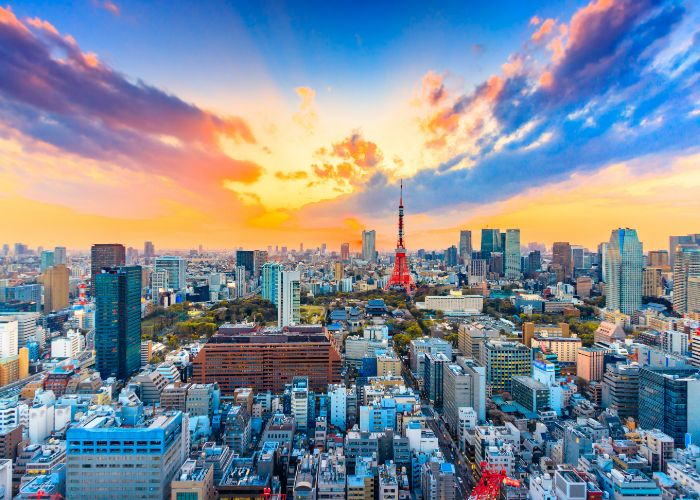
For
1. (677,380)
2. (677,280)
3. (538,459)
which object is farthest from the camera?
(677,280)

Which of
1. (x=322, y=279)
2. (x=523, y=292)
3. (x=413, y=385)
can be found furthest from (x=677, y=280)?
(x=322, y=279)

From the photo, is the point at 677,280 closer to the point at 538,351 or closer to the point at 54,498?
the point at 538,351

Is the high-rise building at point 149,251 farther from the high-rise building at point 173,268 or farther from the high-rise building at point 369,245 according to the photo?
the high-rise building at point 369,245

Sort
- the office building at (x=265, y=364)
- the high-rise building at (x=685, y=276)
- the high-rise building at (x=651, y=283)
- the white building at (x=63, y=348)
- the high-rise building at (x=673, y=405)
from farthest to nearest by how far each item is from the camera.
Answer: the high-rise building at (x=651, y=283) < the high-rise building at (x=685, y=276) < the white building at (x=63, y=348) < the office building at (x=265, y=364) < the high-rise building at (x=673, y=405)

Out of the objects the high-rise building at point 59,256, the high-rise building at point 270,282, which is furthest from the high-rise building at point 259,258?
the high-rise building at point 59,256

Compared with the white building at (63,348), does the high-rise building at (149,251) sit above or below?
above

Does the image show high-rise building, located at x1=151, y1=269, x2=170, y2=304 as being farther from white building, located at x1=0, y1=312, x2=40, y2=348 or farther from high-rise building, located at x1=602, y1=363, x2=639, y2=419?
high-rise building, located at x1=602, y1=363, x2=639, y2=419

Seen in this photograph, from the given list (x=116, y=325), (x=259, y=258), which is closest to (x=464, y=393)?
(x=116, y=325)
